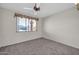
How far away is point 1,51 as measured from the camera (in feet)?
4.48

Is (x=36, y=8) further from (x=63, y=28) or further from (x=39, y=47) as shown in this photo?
(x=39, y=47)

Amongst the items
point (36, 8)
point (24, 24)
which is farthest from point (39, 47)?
point (36, 8)

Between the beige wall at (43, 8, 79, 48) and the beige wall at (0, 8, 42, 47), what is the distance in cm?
17

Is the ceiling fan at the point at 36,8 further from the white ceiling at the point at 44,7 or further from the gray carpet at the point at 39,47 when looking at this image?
the gray carpet at the point at 39,47

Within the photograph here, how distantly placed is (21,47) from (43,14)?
0.67 m

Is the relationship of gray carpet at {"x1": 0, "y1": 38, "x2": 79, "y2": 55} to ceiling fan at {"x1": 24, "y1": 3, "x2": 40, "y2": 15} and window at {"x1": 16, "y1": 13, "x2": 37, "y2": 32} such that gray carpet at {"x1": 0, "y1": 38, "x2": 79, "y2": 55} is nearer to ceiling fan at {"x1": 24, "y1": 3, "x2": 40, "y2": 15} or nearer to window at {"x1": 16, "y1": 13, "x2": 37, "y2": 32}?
window at {"x1": 16, "y1": 13, "x2": 37, "y2": 32}

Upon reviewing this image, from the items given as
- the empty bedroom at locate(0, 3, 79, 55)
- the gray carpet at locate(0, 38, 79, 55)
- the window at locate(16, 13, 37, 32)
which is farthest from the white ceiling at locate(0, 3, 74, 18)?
the gray carpet at locate(0, 38, 79, 55)

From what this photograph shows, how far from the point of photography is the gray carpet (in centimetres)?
140

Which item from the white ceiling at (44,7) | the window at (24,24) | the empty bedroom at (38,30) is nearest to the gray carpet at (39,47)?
the empty bedroom at (38,30)

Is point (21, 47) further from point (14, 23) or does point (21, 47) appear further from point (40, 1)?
point (40, 1)

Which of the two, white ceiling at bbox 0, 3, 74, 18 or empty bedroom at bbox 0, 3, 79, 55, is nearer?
white ceiling at bbox 0, 3, 74, 18

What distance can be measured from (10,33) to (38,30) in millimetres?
497

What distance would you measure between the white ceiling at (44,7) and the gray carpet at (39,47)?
0.48m

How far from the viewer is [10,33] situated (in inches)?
59.8
